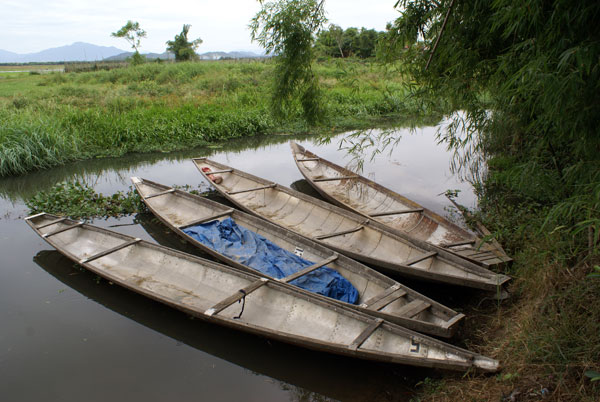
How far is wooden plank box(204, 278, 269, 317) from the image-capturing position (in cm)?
439

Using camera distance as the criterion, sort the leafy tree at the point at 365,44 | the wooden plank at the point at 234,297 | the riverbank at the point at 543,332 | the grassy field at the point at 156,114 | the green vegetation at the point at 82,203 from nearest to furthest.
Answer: the riverbank at the point at 543,332 → the wooden plank at the point at 234,297 → the green vegetation at the point at 82,203 → the grassy field at the point at 156,114 → the leafy tree at the point at 365,44

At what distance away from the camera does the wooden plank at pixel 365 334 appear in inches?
150

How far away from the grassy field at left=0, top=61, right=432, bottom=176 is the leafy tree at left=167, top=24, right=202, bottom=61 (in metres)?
16.0

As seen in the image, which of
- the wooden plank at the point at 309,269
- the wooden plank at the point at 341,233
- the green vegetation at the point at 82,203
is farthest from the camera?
the green vegetation at the point at 82,203

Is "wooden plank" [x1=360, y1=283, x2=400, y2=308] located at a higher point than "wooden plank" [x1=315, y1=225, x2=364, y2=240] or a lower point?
lower

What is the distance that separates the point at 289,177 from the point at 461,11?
271 inches

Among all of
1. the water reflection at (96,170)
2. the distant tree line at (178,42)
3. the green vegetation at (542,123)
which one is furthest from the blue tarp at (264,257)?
the distant tree line at (178,42)

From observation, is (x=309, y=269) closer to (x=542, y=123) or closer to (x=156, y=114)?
(x=542, y=123)

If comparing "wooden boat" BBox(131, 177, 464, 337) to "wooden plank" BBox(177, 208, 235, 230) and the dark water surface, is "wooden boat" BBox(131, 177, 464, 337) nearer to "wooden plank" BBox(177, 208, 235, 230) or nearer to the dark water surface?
"wooden plank" BBox(177, 208, 235, 230)

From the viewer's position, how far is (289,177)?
10664 mm

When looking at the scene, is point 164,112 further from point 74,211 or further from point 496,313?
point 496,313

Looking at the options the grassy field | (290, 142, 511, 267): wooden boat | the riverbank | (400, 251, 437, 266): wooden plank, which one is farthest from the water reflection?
the riverbank

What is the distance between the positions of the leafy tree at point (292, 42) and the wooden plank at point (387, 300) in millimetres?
3573

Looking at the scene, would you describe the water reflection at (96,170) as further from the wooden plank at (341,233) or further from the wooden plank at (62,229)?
the wooden plank at (341,233)
